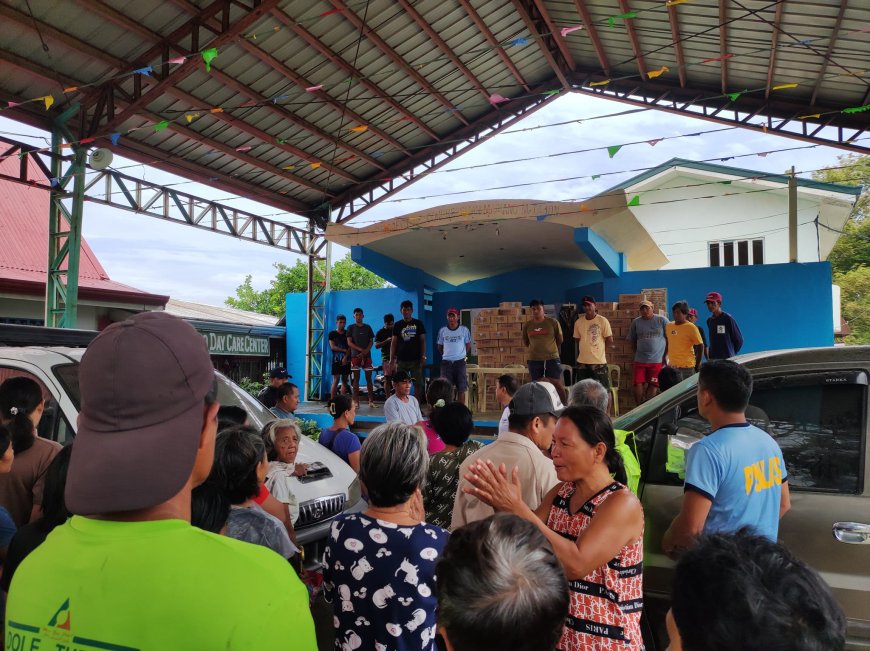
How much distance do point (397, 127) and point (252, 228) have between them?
462cm

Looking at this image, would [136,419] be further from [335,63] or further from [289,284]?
[289,284]

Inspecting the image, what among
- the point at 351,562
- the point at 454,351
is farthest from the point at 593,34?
the point at 351,562

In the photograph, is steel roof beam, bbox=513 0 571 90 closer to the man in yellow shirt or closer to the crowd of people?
the man in yellow shirt

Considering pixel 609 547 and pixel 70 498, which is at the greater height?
pixel 70 498

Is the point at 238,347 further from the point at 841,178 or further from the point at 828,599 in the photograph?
the point at 841,178

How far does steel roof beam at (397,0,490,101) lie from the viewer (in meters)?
11.3

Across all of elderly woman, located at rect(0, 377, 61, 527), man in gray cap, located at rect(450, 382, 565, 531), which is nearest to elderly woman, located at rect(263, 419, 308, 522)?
elderly woman, located at rect(0, 377, 61, 527)

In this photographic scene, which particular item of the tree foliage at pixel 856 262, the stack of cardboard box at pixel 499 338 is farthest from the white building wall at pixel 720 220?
the stack of cardboard box at pixel 499 338

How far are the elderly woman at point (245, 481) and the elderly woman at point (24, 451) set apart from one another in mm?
1018

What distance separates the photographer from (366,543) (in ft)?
6.93

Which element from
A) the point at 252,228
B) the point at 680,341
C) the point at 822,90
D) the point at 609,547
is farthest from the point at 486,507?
the point at 252,228

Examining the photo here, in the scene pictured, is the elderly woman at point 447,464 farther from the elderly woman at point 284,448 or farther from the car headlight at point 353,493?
the car headlight at point 353,493

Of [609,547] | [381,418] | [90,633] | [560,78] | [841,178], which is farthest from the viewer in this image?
[841,178]

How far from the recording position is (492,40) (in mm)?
13086
